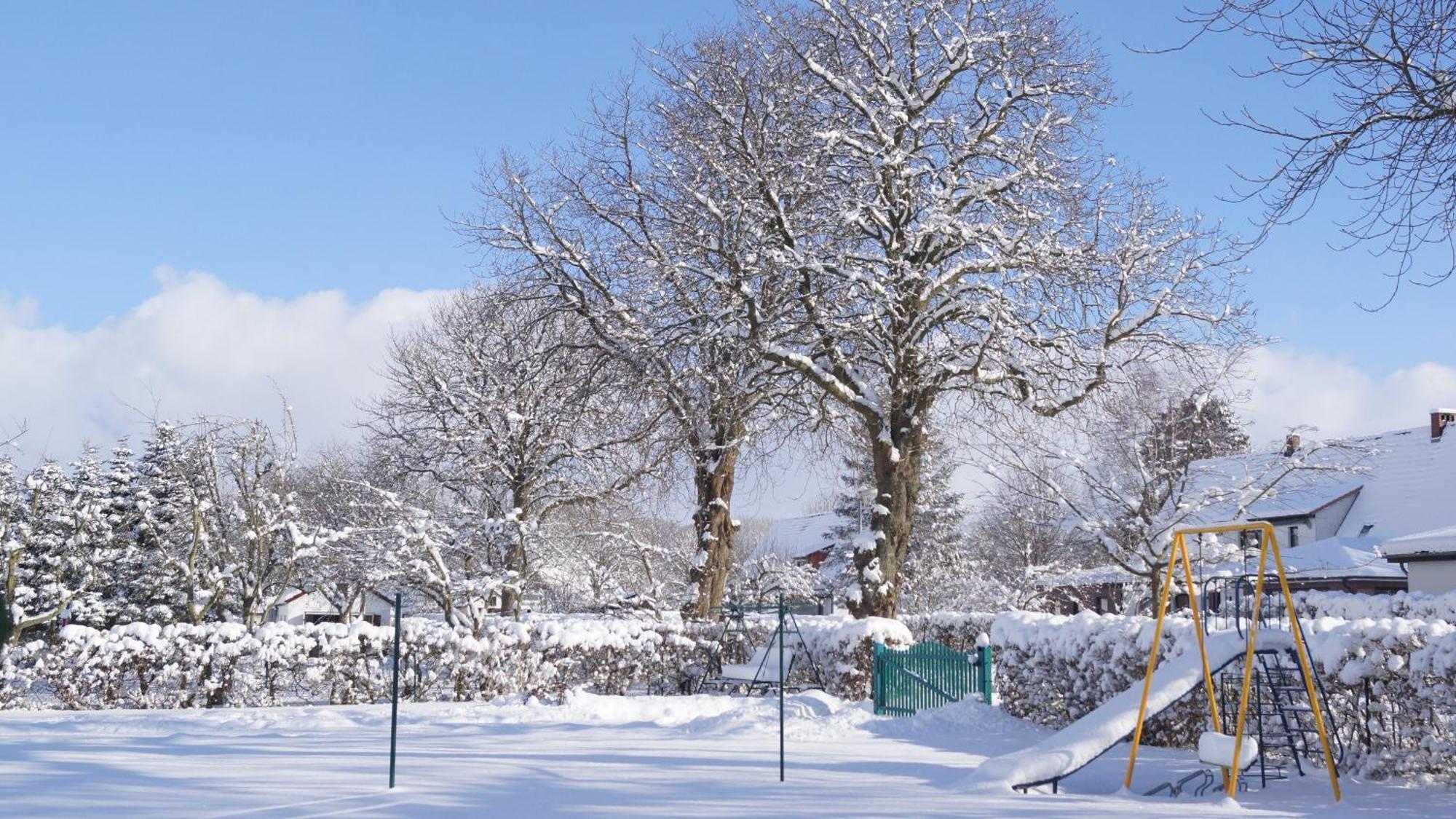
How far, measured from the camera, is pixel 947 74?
59.1 ft

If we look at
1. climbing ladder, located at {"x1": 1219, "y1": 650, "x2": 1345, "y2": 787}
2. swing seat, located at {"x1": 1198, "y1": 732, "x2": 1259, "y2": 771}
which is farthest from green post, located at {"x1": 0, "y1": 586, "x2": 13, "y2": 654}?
climbing ladder, located at {"x1": 1219, "y1": 650, "x2": 1345, "y2": 787}

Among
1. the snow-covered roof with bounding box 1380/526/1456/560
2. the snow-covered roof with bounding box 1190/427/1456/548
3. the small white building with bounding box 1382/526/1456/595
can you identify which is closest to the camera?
the snow-covered roof with bounding box 1380/526/1456/560

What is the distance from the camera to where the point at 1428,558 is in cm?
2658

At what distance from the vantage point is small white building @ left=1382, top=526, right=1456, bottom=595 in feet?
85.7

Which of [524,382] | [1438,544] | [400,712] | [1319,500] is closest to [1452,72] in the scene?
[400,712]

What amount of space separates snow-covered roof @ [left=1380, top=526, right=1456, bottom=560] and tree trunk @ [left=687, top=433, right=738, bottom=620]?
15.9 m

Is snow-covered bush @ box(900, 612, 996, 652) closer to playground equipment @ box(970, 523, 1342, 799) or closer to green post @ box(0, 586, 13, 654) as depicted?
playground equipment @ box(970, 523, 1342, 799)

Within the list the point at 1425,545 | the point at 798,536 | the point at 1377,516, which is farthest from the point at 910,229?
the point at 798,536

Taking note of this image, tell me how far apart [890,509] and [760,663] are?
3146mm

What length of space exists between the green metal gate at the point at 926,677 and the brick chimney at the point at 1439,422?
27.5 metres

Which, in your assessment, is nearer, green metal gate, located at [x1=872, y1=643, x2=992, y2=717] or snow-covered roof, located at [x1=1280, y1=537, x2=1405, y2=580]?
green metal gate, located at [x1=872, y1=643, x2=992, y2=717]

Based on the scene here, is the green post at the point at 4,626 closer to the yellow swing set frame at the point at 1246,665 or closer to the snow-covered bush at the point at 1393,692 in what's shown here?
the yellow swing set frame at the point at 1246,665

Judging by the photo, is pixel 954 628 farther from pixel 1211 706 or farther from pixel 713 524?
pixel 1211 706

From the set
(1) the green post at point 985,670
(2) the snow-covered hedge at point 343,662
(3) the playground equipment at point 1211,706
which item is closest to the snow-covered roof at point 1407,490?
(1) the green post at point 985,670
